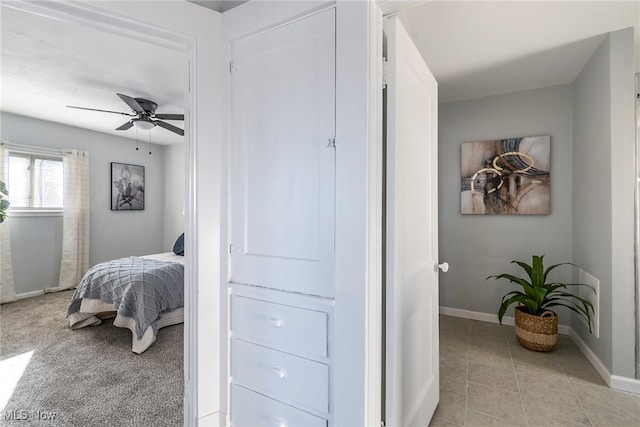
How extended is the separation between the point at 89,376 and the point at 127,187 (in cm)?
369

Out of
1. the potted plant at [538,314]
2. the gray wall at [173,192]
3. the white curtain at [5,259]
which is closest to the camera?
the potted plant at [538,314]

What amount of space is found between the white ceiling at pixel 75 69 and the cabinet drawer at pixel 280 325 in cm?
132

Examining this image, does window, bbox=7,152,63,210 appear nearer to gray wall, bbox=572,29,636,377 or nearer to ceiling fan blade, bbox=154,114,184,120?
ceiling fan blade, bbox=154,114,184,120

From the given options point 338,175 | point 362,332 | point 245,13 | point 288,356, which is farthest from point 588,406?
point 245,13

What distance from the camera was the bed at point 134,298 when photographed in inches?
107

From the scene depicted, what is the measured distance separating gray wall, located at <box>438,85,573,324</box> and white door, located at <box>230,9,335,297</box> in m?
2.58

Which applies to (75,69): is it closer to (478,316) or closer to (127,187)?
(127,187)

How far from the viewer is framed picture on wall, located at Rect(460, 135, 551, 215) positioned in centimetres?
297

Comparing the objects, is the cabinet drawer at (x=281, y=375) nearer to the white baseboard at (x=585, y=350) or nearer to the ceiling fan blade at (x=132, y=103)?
the white baseboard at (x=585, y=350)

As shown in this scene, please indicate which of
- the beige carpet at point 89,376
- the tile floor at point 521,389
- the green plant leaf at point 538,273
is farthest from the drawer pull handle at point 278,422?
the green plant leaf at point 538,273

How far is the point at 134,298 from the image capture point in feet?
9.30

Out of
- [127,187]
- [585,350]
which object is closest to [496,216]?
[585,350]

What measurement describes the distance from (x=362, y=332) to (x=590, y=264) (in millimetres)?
2374

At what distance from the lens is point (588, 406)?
6.18 ft
